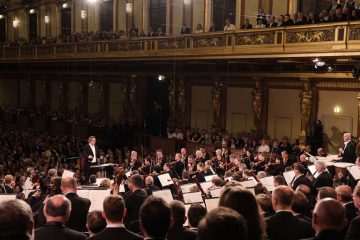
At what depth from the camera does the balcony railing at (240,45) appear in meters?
14.3

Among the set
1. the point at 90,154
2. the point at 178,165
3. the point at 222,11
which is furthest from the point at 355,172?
the point at 222,11

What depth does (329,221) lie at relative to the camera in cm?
383

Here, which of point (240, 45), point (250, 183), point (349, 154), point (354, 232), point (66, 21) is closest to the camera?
point (354, 232)

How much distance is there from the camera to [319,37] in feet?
48.8

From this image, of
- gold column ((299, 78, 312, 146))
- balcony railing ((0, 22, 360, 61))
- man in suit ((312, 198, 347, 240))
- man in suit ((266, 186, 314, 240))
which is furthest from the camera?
gold column ((299, 78, 312, 146))

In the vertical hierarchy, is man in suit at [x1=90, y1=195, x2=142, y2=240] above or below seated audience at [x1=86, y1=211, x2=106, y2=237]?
above

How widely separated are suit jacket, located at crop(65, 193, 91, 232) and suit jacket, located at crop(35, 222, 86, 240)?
182cm

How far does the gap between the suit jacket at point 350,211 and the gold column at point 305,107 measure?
12866mm

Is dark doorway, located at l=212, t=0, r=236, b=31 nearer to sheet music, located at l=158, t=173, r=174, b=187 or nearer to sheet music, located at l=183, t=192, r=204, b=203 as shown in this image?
sheet music, located at l=158, t=173, r=174, b=187

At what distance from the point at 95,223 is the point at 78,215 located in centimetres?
134

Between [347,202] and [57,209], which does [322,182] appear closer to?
[347,202]

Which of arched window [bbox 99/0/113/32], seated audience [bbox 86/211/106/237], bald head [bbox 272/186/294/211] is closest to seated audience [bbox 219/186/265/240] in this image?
bald head [bbox 272/186/294/211]

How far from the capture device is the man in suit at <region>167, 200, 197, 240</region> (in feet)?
15.0

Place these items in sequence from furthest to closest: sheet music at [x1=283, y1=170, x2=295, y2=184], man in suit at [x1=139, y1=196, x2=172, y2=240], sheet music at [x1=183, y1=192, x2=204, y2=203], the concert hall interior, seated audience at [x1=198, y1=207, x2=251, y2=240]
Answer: sheet music at [x1=283, y1=170, x2=295, y2=184] < sheet music at [x1=183, y1=192, x2=204, y2=203] < the concert hall interior < man in suit at [x1=139, y1=196, x2=172, y2=240] < seated audience at [x1=198, y1=207, x2=251, y2=240]
